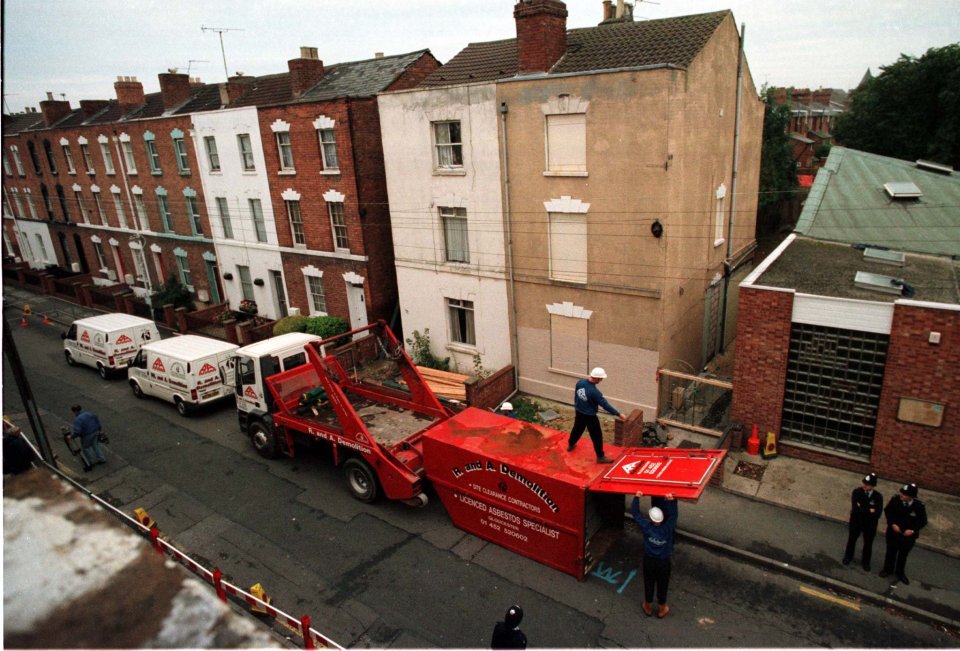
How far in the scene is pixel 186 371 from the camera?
18.0m

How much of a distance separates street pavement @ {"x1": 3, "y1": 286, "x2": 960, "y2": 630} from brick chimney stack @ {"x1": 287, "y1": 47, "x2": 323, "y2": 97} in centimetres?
2074

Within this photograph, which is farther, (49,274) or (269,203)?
(49,274)

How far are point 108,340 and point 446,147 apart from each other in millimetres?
14683

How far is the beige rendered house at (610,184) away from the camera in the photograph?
1500cm

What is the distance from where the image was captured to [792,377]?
544 inches

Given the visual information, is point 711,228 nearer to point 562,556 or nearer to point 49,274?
point 562,556

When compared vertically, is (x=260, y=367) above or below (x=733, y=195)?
below

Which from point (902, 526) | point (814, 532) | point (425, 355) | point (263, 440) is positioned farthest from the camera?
point (425, 355)

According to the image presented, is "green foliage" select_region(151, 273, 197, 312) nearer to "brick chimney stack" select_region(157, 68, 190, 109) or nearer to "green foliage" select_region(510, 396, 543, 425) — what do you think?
"brick chimney stack" select_region(157, 68, 190, 109)

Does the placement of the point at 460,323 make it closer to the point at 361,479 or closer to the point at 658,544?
the point at 361,479

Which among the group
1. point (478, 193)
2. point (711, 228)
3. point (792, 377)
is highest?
point (478, 193)

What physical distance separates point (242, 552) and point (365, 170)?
1432cm

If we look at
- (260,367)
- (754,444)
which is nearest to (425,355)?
(260,367)

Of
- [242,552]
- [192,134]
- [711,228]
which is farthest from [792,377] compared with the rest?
[192,134]
